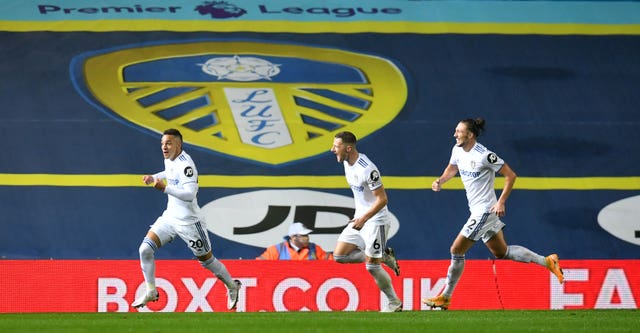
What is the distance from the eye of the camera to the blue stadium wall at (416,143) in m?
17.5

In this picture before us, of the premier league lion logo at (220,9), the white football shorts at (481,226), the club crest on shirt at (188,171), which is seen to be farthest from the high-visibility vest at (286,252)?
the premier league lion logo at (220,9)

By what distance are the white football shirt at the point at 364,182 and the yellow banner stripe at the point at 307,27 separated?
8404 millimetres

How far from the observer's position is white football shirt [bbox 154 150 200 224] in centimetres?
1184

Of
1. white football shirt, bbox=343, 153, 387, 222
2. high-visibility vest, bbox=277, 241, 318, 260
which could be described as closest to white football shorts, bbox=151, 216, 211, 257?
white football shirt, bbox=343, 153, 387, 222

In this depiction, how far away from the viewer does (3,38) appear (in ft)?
63.1

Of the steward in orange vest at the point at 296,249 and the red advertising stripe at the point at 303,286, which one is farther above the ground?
the steward in orange vest at the point at 296,249

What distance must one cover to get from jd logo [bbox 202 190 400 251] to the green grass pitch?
15.7 ft

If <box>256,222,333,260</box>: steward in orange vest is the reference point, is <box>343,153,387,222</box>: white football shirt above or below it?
below

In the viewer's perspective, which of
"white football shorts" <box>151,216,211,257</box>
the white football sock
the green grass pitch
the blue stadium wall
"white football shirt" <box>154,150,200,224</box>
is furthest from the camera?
the blue stadium wall

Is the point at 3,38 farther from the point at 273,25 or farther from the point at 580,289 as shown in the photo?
the point at 580,289

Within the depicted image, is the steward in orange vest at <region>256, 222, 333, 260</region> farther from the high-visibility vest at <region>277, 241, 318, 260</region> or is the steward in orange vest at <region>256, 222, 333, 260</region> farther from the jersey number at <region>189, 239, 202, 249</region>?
the jersey number at <region>189, 239, 202, 249</region>

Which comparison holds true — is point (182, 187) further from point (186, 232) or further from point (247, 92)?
point (247, 92)

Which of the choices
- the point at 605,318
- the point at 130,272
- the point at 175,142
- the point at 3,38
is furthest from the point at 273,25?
the point at 605,318

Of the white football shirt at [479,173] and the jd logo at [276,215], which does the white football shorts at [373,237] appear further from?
the jd logo at [276,215]
